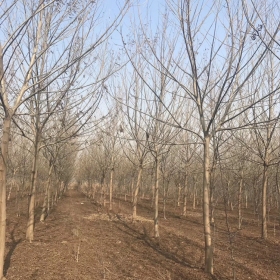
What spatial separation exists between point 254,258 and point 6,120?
5.53m

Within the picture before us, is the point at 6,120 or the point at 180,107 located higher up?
the point at 180,107

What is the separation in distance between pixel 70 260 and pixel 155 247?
234 centimetres

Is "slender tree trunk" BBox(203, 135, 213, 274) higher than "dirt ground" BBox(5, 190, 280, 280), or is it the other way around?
"slender tree trunk" BBox(203, 135, 213, 274)

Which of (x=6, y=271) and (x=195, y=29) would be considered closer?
(x=6, y=271)

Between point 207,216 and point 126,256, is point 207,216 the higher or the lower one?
the higher one

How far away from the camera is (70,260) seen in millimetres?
4934

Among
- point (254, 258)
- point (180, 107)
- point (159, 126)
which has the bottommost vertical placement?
point (254, 258)

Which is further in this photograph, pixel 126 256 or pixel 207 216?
pixel 126 256

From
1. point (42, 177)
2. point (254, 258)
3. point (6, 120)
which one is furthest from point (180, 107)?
point (42, 177)

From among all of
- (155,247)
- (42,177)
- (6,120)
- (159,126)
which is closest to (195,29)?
(6,120)

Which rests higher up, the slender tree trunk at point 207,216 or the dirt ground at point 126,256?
the slender tree trunk at point 207,216

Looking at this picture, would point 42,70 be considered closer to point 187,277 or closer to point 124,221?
point 187,277

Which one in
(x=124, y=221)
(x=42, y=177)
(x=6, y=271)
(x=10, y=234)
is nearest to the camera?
(x=6, y=271)

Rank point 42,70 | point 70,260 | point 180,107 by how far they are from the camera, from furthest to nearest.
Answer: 1. point 180,107
2. point 42,70
3. point 70,260
